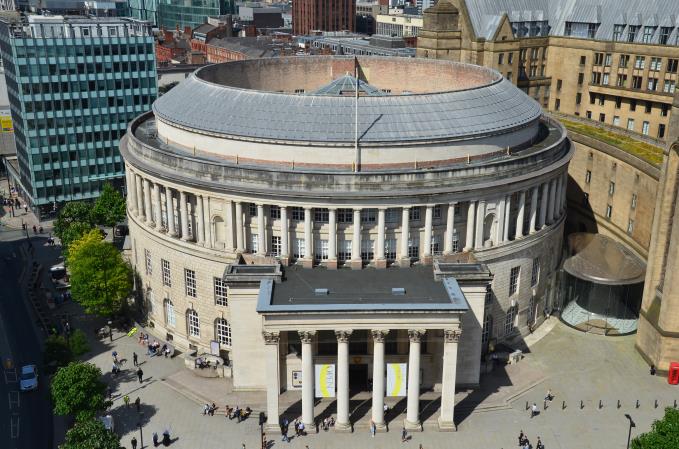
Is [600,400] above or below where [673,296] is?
below

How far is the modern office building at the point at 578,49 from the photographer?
119 meters

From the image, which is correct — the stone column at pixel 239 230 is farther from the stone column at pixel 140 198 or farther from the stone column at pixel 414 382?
the stone column at pixel 414 382

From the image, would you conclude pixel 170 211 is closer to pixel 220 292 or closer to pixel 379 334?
pixel 220 292

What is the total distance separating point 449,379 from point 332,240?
19.0 meters

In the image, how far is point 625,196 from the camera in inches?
4053

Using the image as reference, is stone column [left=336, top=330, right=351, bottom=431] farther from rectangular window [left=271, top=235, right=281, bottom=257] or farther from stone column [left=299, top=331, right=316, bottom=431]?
rectangular window [left=271, top=235, right=281, bottom=257]

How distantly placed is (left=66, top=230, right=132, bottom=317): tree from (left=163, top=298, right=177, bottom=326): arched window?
226 inches

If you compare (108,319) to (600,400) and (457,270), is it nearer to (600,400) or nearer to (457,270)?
(457,270)

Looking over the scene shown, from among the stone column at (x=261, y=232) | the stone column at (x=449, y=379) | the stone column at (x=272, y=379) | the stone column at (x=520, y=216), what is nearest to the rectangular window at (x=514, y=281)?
the stone column at (x=520, y=216)

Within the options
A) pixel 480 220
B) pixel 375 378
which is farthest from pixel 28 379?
pixel 480 220

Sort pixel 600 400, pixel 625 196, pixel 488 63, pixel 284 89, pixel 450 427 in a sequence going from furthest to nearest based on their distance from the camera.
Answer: pixel 488 63, pixel 284 89, pixel 625 196, pixel 600 400, pixel 450 427

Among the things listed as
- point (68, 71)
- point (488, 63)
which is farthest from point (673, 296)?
point (68, 71)

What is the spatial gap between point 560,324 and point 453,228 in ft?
76.0

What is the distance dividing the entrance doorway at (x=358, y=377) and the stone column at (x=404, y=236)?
11.7 metres
